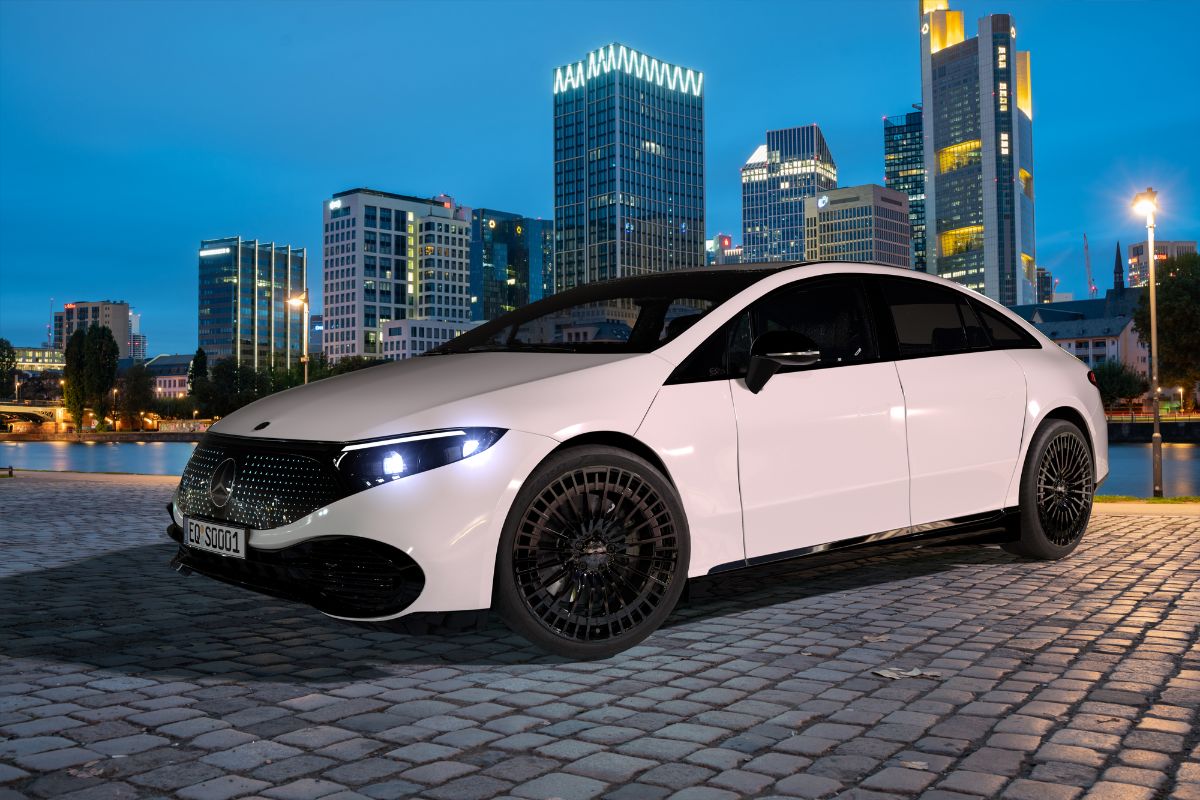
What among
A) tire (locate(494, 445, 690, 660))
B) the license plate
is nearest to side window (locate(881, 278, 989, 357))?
tire (locate(494, 445, 690, 660))

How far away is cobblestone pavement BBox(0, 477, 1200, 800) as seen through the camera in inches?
114

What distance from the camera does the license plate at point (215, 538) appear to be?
417 centimetres

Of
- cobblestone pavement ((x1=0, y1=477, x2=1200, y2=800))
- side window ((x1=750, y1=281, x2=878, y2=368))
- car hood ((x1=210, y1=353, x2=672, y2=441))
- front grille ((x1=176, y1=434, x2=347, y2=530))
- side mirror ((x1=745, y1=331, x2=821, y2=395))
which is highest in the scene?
side window ((x1=750, y1=281, x2=878, y2=368))

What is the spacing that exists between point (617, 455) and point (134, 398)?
495 ft

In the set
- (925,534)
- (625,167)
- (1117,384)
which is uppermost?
(625,167)

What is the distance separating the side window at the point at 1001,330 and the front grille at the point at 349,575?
13.2 feet

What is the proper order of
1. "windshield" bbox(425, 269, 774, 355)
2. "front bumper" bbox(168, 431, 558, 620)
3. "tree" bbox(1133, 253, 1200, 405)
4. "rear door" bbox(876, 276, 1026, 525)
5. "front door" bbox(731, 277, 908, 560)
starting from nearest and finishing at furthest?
"front bumper" bbox(168, 431, 558, 620)
"front door" bbox(731, 277, 908, 560)
"windshield" bbox(425, 269, 774, 355)
"rear door" bbox(876, 276, 1026, 525)
"tree" bbox(1133, 253, 1200, 405)

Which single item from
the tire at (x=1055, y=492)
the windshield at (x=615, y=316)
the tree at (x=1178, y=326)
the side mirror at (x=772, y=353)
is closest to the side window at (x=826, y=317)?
the windshield at (x=615, y=316)

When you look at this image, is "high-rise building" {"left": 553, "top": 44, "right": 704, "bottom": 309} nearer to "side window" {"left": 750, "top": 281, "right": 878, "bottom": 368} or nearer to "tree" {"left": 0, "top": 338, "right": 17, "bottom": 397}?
"tree" {"left": 0, "top": 338, "right": 17, "bottom": 397}

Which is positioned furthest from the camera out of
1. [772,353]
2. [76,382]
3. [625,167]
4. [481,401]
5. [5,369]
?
[5,369]

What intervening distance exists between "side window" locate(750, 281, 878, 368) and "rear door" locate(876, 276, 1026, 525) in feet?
0.65

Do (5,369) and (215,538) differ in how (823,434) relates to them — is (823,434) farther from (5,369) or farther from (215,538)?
(5,369)

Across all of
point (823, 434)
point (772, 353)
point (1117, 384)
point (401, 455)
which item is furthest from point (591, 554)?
point (1117, 384)

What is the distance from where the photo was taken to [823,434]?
5.04 metres
